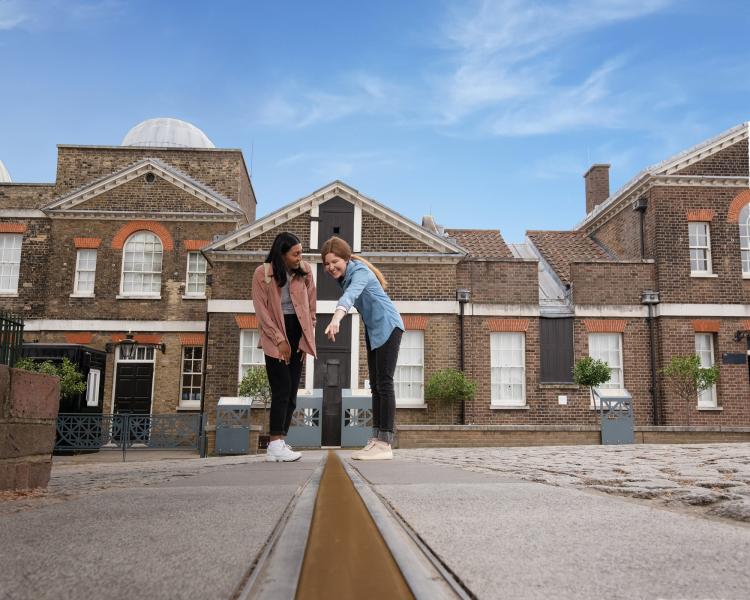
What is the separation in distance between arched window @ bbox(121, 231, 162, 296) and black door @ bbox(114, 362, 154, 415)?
243cm

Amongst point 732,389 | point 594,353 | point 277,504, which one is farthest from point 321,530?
point 732,389

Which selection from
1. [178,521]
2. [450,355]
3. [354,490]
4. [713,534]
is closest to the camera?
[713,534]

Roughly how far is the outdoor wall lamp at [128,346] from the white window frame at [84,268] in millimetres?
1851

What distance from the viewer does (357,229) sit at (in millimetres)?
21422

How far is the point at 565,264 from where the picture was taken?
2442 cm

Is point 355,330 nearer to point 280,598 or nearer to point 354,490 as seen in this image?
point 354,490

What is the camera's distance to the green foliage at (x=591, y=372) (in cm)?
1997

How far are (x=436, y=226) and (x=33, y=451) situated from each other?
21139mm

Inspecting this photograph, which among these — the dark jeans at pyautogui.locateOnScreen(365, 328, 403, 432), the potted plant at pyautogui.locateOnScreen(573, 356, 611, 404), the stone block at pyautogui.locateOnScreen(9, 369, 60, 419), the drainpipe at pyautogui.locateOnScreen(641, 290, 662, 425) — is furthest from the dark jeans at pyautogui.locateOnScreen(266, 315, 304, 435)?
the drainpipe at pyautogui.locateOnScreen(641, 290, 662, 425)

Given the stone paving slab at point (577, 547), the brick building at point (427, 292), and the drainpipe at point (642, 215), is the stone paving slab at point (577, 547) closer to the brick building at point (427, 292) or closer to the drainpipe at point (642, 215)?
the brick building at point (427, 292)

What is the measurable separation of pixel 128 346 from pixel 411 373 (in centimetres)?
927

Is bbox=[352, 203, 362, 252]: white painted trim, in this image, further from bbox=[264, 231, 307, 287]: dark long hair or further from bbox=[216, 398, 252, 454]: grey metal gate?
bbox=[264, 231, 307, 287]: dark long hair

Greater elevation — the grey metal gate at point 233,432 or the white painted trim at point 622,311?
the white painted trim at point 622,311

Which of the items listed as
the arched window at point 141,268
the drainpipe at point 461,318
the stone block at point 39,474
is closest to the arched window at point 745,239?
the drainpipe at point 461,318
